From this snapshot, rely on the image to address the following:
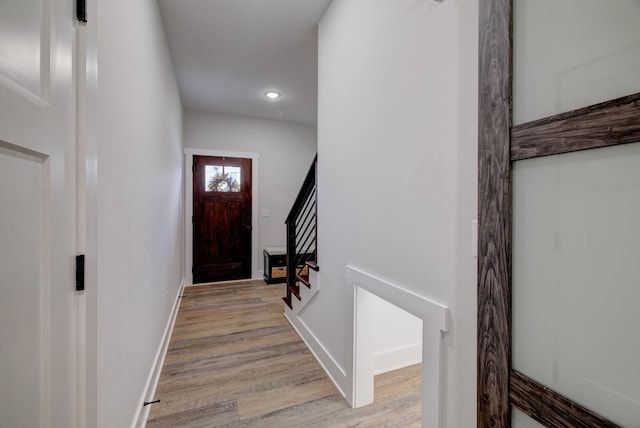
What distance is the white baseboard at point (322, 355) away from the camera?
6.21 ft

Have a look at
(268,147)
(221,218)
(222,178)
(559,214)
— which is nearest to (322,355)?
(559,214)

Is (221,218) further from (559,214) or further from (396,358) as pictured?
(559,214)

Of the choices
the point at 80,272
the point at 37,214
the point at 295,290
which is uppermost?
the point at 37,214

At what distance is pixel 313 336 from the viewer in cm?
240

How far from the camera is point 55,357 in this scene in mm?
682

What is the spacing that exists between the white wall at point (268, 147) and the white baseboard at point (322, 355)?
223cm

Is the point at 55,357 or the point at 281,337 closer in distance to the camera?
the point at 55,357

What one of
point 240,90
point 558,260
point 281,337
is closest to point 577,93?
point 558,260

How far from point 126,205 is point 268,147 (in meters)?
3.78

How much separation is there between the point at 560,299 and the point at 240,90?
390 cm

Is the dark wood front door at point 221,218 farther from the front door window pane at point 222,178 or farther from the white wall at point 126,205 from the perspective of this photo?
the white wall at point 126,205

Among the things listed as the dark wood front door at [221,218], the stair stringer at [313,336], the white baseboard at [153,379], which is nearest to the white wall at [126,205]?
the white baseboard at [153,379]

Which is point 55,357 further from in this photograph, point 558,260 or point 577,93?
point 577,93

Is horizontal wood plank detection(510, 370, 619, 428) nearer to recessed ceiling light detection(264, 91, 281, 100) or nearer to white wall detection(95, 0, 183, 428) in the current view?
white wall detection(95, 0, 183, 428)
